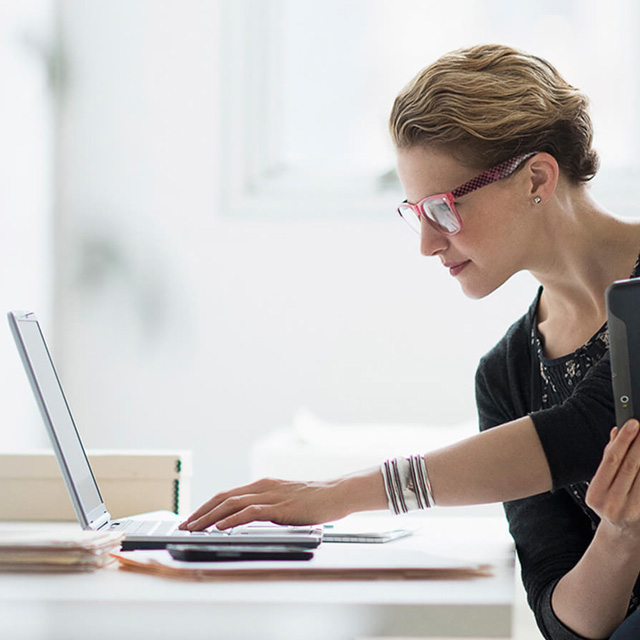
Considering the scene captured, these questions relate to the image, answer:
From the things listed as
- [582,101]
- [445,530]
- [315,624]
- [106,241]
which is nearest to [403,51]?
[106,241]

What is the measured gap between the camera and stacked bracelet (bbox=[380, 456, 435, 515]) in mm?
1027

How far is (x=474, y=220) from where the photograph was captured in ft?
4.01

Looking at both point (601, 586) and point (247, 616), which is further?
point (601, 586)

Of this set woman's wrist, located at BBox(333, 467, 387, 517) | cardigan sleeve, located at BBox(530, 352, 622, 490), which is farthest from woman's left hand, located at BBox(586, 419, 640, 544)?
woman's wrist, located at BBox(333, 467, 387, 517)

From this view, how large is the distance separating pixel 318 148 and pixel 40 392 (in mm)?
2147

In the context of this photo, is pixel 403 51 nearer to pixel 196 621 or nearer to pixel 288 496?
pixel 288 496

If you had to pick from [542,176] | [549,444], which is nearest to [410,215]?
[542,176]

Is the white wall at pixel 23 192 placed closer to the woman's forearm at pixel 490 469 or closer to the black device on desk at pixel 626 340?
the woman's forearm at pixel 490 469

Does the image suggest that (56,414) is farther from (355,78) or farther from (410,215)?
(355,78)

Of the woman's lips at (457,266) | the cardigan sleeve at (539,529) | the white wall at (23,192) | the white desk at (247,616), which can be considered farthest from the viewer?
the white wall at (23,192)

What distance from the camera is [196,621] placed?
750 mm

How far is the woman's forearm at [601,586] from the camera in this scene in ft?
3.34

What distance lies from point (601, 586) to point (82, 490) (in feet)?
2.05

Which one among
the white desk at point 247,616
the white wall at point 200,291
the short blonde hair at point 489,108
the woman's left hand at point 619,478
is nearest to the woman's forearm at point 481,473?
the woman's left hand at point 619,478
